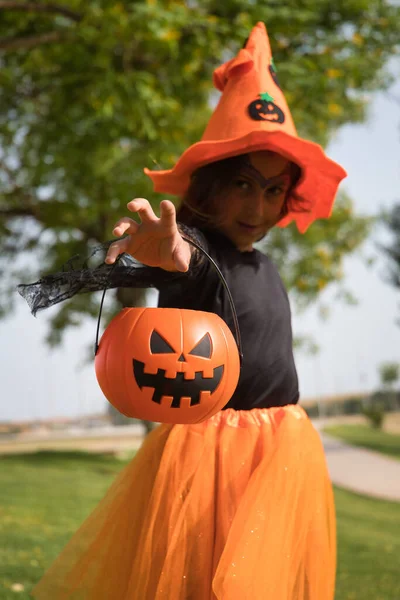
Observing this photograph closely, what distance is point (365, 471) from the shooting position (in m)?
16.1

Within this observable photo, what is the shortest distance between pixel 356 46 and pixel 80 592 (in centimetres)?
624

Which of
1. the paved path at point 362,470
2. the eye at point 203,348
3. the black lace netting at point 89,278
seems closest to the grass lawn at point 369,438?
the paved path at point 362,470

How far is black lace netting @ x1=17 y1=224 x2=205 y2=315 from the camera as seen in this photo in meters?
2.14

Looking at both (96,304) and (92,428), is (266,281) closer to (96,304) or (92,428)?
(96,304)

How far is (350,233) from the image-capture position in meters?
13.9

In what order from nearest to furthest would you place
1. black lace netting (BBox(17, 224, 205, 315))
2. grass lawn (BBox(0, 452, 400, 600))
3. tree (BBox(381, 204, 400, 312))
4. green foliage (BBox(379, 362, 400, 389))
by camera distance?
black lace netting (BBox(17, 224, 205, 315))
grass lawn (BBox(0, 452, 400, 600))
tree (BBox(381, 204, 400, 312))
green foliage (BBox(379, 362, 400, 389))

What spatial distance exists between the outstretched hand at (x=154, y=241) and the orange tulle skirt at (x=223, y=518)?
60cm

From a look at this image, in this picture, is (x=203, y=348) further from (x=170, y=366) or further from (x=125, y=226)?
(x=125, y=226)

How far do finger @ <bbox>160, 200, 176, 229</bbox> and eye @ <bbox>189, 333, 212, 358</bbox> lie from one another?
0.35 meters

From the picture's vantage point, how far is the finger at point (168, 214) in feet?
6.22

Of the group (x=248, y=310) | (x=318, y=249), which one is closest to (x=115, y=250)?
(x=248, y=310)

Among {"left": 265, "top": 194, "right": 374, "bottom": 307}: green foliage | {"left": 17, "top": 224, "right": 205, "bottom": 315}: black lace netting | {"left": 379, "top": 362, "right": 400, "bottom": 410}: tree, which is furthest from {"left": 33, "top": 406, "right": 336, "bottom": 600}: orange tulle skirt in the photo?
{"left": 379, "top": 362, "right": 400, "bottom": 410}: tree

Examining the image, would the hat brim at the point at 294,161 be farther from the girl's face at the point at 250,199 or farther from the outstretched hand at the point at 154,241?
the outstretched hand at the point at 154,241

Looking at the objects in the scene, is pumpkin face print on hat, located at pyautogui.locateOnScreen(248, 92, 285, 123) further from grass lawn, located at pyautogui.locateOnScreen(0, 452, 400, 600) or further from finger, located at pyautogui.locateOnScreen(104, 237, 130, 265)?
grass lawn, located at pyautogui.locateOnScreen(0, 452, 400, 600)
